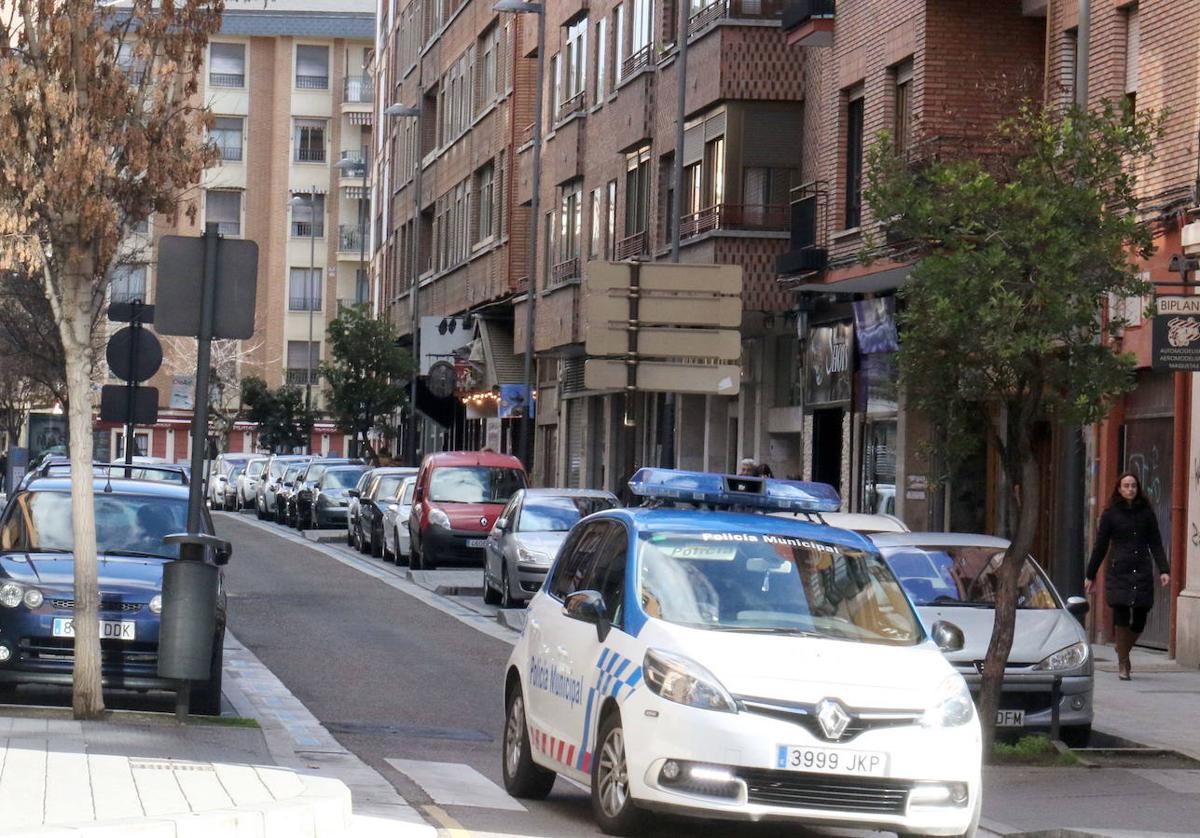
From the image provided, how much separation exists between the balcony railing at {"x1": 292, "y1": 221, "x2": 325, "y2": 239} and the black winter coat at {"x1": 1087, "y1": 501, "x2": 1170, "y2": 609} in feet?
275

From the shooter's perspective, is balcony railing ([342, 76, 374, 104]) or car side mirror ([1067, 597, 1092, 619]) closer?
car side mirror ([1067, 597, 1092, 619])

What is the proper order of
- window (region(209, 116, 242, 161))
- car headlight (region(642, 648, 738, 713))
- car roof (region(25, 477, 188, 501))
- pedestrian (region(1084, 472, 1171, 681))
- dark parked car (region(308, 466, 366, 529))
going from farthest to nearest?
window (region(209, 116, 242, 161)) → dark parked car (region(308, 466, 366, 529)) → pedestrian (region(1084, 472, 1171, 681)) → car roof (region(25, 477, 188, 501)) → car headlight (region(642, 648, 738, 713))

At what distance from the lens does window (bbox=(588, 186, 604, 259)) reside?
144 feet

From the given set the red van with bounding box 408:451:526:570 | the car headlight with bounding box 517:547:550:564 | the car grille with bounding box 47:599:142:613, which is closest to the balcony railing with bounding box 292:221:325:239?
the red van with bounding box 408:451:526:570

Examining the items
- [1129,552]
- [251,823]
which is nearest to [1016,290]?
[1129,552]

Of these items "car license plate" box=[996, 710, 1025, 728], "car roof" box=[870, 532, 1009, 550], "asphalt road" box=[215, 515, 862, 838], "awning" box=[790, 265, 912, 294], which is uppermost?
"awning" box=[790, 265, 912, 294]

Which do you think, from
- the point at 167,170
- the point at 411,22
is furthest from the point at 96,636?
the point at 411,22

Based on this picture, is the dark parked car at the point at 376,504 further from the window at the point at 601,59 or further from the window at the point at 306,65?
the window at the point at 306,65

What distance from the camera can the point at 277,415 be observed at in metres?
83.1

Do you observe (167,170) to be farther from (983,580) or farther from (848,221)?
(848,221)

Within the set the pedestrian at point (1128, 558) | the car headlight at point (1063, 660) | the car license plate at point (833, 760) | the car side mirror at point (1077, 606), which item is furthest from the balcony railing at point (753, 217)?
the car license plate at point (833, 760)

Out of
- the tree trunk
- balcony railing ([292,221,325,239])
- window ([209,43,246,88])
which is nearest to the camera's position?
the tree trunk

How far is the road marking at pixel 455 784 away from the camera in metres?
11.7

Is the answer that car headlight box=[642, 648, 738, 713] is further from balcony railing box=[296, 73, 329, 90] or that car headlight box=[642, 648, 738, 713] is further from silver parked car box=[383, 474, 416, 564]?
balcony railing box=[296, 73, 329, 90]
